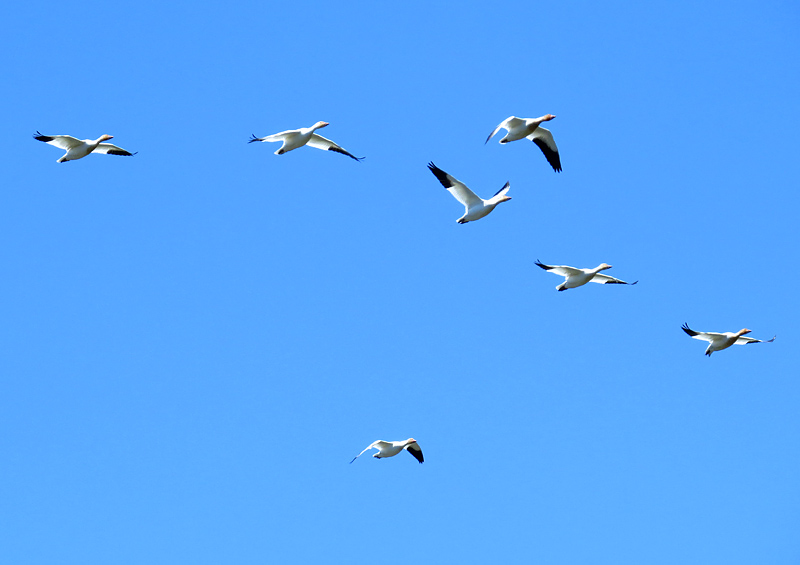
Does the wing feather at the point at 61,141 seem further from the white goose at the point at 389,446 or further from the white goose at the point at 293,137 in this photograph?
the white goose at the point at 389,446

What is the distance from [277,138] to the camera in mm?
22047

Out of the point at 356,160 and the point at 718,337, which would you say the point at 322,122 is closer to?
the point at 356,160

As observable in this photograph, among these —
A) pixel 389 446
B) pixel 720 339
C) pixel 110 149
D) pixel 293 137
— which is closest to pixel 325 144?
pixel 293 137

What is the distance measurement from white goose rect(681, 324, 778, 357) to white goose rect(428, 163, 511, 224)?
512 cm

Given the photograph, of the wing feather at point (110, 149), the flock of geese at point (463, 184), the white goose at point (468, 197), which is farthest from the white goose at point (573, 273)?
the wing feather at point (110, 149)

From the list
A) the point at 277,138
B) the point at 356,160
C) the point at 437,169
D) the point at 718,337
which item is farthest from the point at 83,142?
the point at 718,337

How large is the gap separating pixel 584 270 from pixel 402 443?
5.37 m

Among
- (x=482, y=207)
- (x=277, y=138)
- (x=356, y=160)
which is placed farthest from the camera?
(x=356, y=160)

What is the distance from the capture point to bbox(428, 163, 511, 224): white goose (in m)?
20.4

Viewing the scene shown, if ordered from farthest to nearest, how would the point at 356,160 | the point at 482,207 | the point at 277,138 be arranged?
1. the point at 356,160
2. the point at 277,138
3. the point at 482,207

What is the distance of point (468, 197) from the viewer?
2055cm

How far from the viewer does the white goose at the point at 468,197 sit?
67.1 feet

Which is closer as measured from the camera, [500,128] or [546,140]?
[500,128]

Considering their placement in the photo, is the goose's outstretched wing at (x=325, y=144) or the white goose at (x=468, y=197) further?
the goose's outstretched wing at (x=325, y=144)
